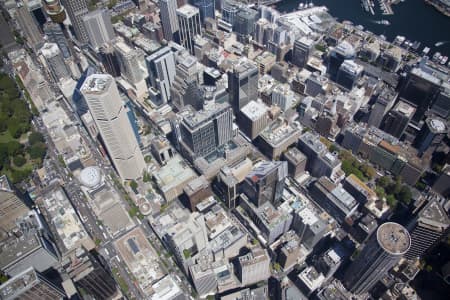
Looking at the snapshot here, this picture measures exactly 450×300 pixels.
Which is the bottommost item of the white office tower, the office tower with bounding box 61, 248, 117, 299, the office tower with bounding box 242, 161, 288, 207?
the office tower with bounding box 61, 248, 117, 299

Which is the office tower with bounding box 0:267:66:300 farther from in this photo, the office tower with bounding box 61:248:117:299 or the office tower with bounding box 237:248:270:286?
the office tower with bounding box 237:248:270:286

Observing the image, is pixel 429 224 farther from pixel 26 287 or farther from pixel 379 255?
pixel 26 287

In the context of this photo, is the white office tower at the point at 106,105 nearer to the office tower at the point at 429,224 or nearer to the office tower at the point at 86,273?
the office tower at the point at 86,273

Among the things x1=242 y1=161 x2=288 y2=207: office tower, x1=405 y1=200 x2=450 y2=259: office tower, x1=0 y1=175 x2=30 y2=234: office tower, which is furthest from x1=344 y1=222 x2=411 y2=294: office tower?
x1=0 y1=175 x2=30 y2=234: office tower

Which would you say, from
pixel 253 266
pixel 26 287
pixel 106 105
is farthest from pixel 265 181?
pixel 26 287

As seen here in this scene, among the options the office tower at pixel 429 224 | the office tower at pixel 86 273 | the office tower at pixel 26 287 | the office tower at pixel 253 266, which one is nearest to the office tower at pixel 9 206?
the office tower at pixel 86 273

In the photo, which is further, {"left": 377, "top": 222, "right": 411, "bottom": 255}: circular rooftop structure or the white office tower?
the white office tower
